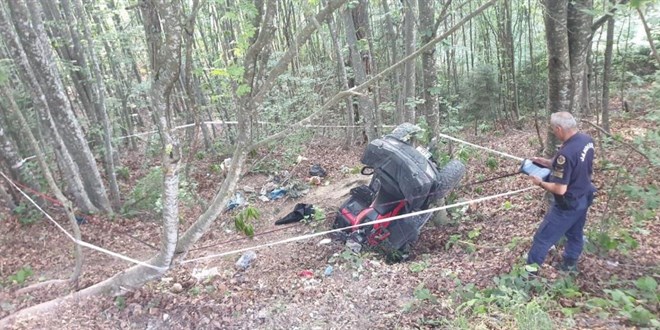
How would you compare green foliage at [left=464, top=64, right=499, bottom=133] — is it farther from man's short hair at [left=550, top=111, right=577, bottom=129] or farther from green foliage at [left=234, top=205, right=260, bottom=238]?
man's short hair at [left=550, top=111, right=577, bottom=129]

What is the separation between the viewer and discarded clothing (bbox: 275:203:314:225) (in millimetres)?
6895

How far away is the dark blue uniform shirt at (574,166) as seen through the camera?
3594mm

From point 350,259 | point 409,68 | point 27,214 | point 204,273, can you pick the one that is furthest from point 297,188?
point 27,214

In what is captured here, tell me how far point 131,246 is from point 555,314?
6.28 m

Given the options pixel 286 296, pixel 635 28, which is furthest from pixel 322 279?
pixel 635 28

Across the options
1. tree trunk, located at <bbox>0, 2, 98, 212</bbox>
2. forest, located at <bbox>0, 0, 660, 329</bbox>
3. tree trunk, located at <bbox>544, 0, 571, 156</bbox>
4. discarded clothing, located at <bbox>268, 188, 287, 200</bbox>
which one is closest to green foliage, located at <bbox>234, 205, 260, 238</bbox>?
forest, located at <bbox>0, 0, 660, 329</bbox>

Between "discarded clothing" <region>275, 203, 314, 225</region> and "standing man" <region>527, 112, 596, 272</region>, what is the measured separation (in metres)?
3.83

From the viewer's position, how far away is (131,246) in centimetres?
679

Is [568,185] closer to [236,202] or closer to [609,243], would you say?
[609,243]

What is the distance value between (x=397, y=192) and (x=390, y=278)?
1.11 meters

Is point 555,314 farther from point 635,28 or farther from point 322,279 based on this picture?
point 635,28


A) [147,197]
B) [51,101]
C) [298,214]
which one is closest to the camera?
[51,101]

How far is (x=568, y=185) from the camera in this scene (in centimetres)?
366

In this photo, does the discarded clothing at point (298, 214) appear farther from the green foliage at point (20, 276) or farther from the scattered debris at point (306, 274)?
the green foliage at point (20, 276)
